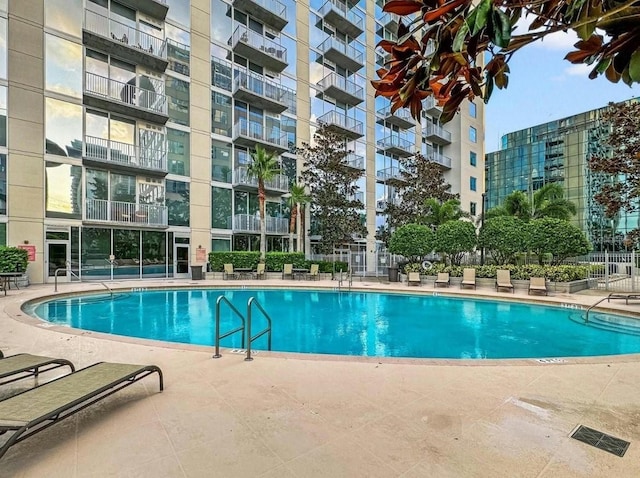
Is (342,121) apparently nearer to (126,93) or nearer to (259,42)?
(259,42)

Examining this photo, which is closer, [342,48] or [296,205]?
[296,205]

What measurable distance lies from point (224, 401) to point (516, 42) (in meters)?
3.58

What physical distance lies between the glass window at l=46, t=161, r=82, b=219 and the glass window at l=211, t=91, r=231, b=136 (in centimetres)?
740

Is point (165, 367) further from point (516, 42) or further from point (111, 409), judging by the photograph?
point (516, 42)

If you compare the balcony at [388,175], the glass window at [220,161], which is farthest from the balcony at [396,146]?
the glass window at [220,161]

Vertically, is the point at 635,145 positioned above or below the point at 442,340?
above

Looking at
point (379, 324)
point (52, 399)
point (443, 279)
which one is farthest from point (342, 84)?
point (52, 399)

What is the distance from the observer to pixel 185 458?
2385 mm

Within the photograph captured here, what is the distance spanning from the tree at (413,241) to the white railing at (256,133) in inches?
375

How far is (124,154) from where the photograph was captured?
1698 centimetres

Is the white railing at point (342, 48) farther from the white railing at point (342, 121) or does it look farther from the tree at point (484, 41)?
the tree at point (484, 41)

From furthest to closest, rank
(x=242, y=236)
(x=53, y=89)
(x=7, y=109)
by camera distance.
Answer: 1. (x=242, y=236)
2. (x=53, y=89)
3. (x=7, y=109)

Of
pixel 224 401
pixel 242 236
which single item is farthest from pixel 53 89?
pixel 224 401

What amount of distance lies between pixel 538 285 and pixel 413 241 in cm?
632
